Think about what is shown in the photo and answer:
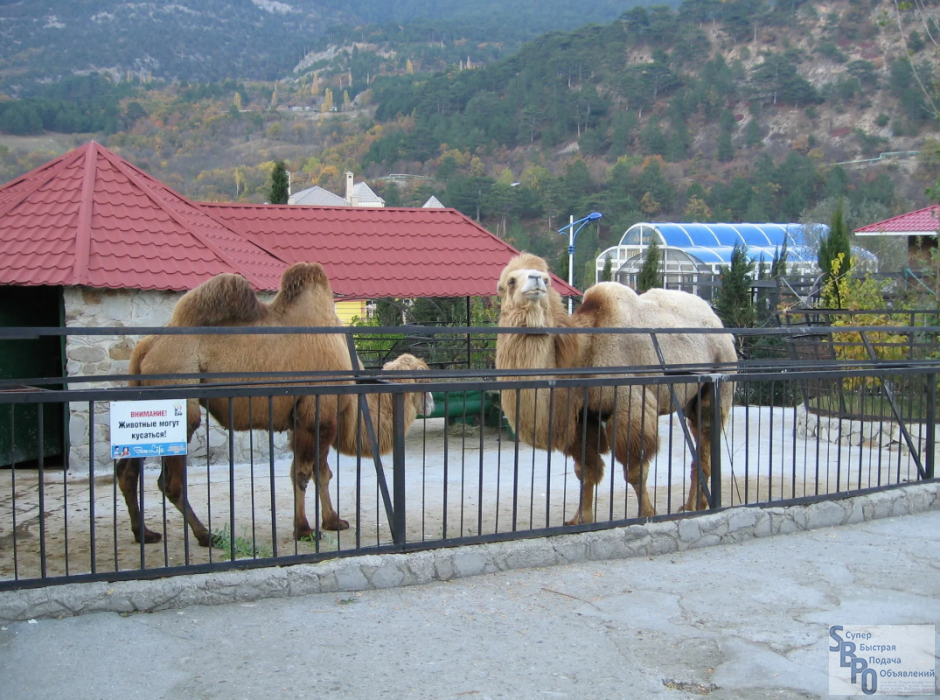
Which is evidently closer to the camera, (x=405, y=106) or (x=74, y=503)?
(x=74, y=503)

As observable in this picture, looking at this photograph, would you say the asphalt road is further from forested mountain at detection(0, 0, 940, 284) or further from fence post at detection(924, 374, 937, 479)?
forested mountain at detection(0, 0, 940, 284)

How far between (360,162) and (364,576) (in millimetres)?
93679

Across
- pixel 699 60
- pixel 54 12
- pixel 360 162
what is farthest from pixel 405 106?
pixel 54 12

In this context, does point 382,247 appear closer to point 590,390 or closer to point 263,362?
point 263,362

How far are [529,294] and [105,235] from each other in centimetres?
575

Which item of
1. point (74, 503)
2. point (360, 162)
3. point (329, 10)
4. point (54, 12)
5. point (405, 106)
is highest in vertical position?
point (329, 10)

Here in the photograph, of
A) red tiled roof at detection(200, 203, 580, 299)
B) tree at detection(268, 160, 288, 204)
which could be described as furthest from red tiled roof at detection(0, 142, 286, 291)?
tree at detection(268, 160, 288, 204)

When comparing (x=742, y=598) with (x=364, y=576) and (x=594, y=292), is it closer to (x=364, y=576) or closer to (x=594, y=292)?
(x=364, y=576)

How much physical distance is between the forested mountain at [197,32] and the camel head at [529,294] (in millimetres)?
121297

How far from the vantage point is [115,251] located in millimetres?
10281

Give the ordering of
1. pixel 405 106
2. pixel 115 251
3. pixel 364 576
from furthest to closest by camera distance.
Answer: pixel 405 106 → pixel 115 251 → pixel 364 576

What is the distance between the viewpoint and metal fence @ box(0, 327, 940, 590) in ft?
18.1

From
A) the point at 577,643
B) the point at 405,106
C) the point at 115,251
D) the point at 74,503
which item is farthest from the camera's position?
the point at 405,106
